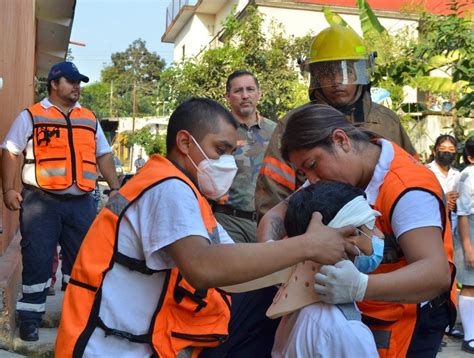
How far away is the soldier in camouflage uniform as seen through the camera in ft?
18.0

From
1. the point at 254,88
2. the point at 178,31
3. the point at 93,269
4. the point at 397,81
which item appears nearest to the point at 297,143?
the point at 93,269

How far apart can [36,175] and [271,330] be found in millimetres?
2992

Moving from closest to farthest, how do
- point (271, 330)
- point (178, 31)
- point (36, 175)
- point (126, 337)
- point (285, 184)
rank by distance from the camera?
point (126, 337) → point (271, 330) → point (285, 184) → point (36, 175) → point (178, 31)

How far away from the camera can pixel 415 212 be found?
2604mm

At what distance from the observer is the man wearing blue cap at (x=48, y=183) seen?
5.72 meters

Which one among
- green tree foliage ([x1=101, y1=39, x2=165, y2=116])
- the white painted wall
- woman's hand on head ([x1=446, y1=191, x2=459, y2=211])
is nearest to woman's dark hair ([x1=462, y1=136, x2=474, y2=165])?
woman's hand on head ([x1=446, y1=191, x2=459, y2=211])

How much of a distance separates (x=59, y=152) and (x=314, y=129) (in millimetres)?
3543

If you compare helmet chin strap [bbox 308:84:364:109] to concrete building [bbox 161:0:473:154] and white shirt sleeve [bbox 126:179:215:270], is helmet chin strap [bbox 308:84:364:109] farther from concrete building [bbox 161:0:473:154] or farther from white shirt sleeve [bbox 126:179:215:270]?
concrete building [bbox 161:0:473:154]

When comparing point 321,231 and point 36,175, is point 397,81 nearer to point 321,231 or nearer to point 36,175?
point 36,175

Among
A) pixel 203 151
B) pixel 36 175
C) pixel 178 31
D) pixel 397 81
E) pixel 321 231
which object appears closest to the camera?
pixel 321 231

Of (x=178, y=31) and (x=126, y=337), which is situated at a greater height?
(x=178, y=31)

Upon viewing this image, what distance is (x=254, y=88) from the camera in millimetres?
6227

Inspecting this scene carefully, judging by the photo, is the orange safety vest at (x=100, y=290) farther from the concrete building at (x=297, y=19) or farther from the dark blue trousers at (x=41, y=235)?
the concrete building at (x=297, y=19)

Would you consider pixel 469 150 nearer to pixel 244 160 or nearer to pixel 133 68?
pixel 244 160
